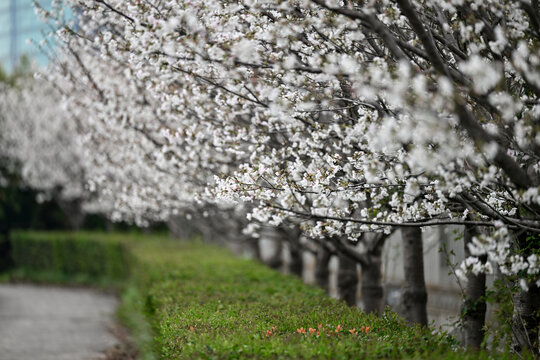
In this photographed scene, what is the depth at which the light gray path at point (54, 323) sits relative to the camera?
11102 millimetres

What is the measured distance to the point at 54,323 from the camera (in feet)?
46.6

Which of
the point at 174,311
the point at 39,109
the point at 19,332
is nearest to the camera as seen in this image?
the point at 174,311

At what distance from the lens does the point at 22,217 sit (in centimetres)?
2477

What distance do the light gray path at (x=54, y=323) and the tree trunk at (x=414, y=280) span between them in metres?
6.13

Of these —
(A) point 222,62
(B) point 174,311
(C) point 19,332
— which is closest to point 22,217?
(C) point 19,332

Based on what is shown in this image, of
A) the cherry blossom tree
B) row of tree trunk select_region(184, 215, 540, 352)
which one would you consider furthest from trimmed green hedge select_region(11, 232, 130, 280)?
the cherry blossom tree

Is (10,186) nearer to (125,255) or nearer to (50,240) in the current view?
(50,240)

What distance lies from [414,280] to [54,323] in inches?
393

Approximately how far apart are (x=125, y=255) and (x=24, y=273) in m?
6.62

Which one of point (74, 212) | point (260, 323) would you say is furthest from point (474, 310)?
point (74, 212)

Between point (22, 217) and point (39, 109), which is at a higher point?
point (39, 109)

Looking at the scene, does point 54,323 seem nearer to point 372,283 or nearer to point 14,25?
point 372,283

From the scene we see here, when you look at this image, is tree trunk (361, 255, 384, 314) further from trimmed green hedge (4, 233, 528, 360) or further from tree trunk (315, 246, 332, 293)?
tree trunk (315, 246, 332, 293)

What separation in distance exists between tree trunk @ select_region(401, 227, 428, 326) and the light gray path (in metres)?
6.13
